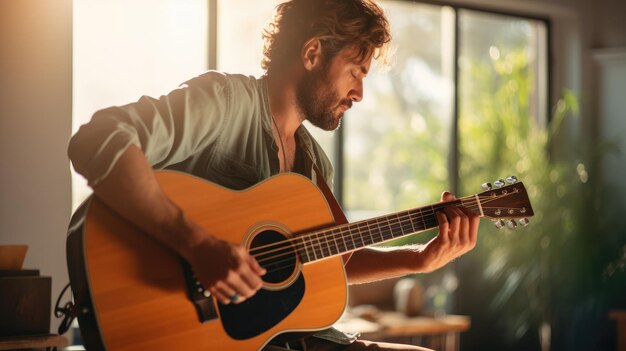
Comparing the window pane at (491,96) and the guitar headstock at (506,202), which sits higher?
the window pane at (491,96)

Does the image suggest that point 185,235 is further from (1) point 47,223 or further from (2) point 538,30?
(2) point 538,30

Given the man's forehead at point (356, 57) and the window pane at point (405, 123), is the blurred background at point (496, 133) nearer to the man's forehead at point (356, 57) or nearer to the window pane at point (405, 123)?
the window pane at point (405, 123)

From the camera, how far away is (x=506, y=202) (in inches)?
82.3

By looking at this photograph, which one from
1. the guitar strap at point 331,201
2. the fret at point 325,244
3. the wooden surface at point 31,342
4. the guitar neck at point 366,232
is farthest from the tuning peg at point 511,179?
the wooden surface at point 31,342

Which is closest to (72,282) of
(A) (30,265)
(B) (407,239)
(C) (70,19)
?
(A) (30,265)

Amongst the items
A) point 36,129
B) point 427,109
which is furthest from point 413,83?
point 36,129

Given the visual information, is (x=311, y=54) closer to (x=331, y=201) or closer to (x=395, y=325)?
(x=331, y=201)

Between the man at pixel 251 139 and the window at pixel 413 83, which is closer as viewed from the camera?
the man at pixel 251 139

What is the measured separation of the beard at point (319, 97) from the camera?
1983mm

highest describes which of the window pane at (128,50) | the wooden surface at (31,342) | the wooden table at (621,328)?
the window pane at (128,50)

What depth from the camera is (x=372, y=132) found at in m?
5.39

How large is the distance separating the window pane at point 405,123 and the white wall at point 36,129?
2.11 m

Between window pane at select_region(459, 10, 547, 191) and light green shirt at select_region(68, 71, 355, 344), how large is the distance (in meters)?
3.74

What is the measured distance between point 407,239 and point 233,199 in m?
3.56
